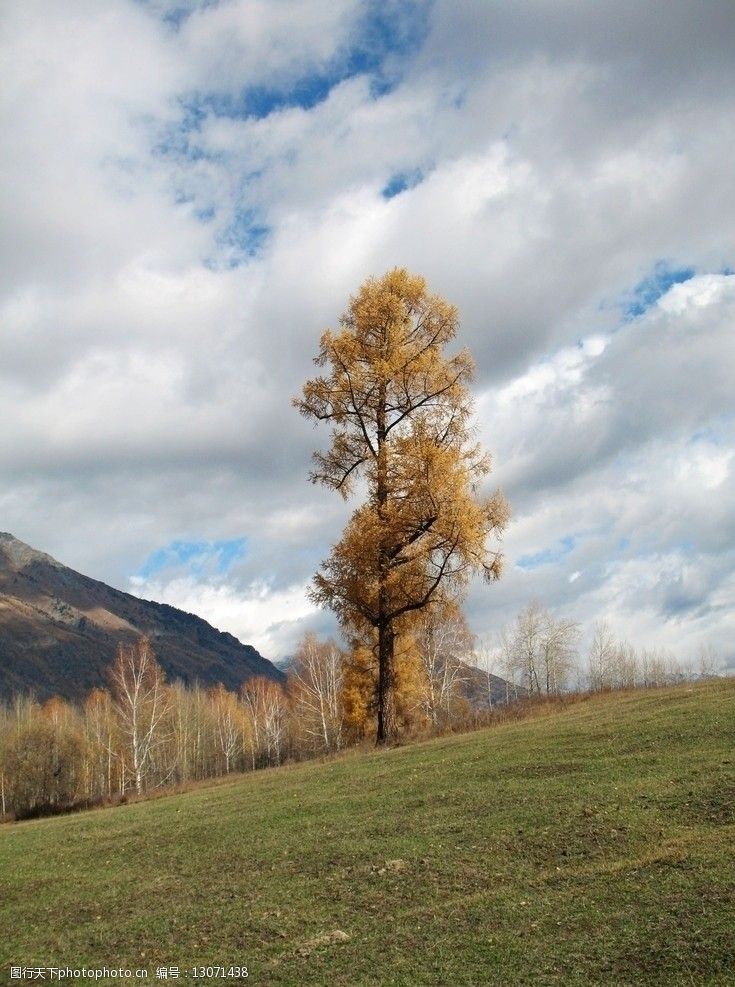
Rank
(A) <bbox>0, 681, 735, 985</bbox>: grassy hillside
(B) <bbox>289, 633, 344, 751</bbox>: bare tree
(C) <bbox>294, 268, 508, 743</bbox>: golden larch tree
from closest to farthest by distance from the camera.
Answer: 1. (A) <bbox>0, 681, 735, 985</bbox>: grassy hillside
2. (C) <bbox>294, 268, 508, 743</bbox>: golden larch tree
3. (B) <bbox>289, 633, 344, 751</bbox>: bare tree

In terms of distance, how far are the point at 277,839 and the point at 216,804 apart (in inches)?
216

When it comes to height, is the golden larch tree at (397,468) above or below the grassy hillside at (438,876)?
above

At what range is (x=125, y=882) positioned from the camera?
1251 centimetres

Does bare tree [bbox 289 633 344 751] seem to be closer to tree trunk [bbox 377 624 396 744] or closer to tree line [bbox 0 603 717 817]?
tree line [bbox 0 603 717 817]

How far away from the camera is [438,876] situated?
10.6 meters

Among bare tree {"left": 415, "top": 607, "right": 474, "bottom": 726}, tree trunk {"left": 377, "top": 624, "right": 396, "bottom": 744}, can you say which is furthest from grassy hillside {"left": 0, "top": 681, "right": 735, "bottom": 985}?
bare tree {"left": 415, "top": 607, "right": 474, "bottom": 726}

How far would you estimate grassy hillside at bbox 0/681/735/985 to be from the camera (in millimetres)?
8273

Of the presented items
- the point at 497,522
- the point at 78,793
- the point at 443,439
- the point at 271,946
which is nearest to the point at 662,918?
the point at 271,946

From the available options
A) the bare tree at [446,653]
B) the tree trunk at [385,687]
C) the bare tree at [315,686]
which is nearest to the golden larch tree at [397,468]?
the tree trunk at [385,687]

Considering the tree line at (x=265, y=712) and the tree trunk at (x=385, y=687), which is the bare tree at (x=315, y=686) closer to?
the tree line at (x=265, y=712)

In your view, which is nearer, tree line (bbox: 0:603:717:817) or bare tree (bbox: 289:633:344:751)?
tree line (bbox: 0:603:717:817)

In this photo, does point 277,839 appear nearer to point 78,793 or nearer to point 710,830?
point 710,830

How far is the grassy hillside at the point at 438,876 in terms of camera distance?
8.27 m

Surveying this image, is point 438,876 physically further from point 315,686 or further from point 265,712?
point 265,712
